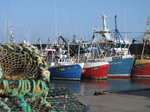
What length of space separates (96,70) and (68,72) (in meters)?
2.98

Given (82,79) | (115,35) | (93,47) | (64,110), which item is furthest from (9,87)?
(115,35)

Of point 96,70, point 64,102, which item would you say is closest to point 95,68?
point 96,70

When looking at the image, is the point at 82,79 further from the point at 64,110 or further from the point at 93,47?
the point at 64,110

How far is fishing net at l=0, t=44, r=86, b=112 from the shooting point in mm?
4129

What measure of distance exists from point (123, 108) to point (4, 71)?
8.90ft

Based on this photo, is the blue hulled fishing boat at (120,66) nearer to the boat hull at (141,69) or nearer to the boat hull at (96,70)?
the boat hull at (141,69)

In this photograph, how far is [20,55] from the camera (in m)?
4.76

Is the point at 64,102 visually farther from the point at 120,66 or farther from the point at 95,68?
the point at 120,66

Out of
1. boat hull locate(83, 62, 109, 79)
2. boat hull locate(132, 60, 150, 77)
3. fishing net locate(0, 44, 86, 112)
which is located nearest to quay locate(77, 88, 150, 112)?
fishing net locate(0, 44, 86, 112)

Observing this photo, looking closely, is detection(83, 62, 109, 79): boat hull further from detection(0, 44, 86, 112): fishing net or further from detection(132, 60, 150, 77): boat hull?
detection(0, 44, 86, 112): fishing net

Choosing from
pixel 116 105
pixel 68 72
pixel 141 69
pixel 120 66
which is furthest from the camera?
pixel 141 69

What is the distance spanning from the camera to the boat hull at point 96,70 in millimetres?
29453

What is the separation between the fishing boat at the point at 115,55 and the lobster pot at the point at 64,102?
2619 centimetres

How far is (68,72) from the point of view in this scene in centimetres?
2870
